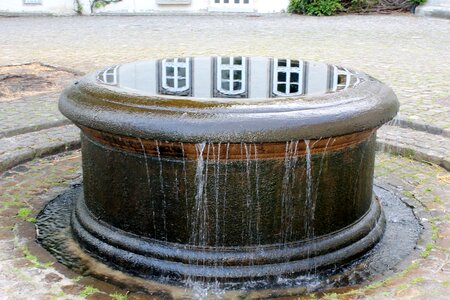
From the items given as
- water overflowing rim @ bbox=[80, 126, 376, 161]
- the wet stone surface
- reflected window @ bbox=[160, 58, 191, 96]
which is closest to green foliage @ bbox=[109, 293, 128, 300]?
water overflowing rim @ bbox=[80, 126, 376, 161]

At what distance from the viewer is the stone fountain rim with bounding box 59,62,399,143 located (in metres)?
3.20

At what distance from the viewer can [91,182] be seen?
396 cm

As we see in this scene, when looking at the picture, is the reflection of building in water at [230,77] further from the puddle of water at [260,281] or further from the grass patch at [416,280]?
the grass patch at [416,280]

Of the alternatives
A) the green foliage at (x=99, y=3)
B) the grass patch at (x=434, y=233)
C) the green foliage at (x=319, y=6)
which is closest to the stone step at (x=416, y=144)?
the grass patch at (x=434, y=233)

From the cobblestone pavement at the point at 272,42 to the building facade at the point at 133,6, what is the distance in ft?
2.97

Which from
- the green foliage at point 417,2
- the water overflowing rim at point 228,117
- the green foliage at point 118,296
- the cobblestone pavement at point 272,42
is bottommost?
the green foliage at point 118,296

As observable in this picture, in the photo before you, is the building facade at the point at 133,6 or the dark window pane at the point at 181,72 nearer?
the dark window pane at the point at 181,72

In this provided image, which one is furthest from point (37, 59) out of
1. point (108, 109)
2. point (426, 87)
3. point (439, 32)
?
point (439, 32)

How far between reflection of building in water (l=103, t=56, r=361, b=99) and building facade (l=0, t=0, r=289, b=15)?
1639cm

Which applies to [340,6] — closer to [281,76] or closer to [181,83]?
[281,76]

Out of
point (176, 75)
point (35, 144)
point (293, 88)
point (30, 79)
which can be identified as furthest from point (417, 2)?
point (293, 88)

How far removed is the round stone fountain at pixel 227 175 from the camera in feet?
10.8

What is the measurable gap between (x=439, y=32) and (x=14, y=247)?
45.9ft

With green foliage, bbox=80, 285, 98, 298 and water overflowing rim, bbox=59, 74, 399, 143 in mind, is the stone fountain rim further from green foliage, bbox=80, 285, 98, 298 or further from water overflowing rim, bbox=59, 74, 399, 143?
green foliage, bbox=80, 285, 98, 298
